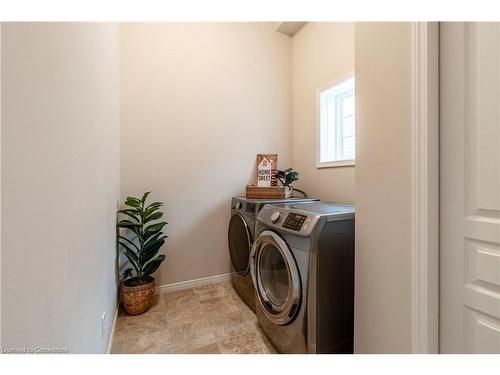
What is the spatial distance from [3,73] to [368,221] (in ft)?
4.39

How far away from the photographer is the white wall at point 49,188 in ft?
1.58

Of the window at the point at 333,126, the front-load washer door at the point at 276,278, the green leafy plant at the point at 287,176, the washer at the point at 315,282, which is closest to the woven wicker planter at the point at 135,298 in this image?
the front-load washer door at the point at 276,278

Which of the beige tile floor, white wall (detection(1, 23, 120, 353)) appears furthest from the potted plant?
white wall (detection(1, 23, 120, 353))

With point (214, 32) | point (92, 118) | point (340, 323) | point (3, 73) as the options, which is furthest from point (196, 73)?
point (340, 323)

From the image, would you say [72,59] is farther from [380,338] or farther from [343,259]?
[380,338]

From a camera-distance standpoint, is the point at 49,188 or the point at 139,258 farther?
the point at 139,258

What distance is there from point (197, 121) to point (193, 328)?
1.92 metres

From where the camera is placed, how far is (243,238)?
2.04 meters

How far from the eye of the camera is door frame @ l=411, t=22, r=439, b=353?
2.81 feet

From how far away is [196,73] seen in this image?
238cm

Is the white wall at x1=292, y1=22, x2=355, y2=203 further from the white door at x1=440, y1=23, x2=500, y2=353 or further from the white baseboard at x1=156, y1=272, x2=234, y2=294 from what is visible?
the white baseboard at x1=156, y1=272, x2=234, y2=294

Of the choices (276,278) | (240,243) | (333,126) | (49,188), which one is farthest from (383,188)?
(333,126)

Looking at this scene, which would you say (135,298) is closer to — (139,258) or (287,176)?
(139,258)

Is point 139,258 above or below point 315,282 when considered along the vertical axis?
below
